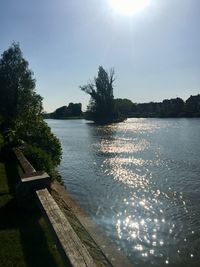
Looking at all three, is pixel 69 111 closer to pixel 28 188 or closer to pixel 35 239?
pixel 28 188

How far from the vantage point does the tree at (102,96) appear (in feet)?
306

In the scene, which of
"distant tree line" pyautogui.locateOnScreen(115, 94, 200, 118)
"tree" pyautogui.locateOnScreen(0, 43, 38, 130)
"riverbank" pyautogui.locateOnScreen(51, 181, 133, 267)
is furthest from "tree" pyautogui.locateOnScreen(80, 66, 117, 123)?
"riverbank" pyautogui.locateOnScreen(51, 181, 133, 267)

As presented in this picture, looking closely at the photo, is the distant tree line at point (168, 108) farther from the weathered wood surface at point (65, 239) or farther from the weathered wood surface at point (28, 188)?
the weathered wood surface at point (65, 239)

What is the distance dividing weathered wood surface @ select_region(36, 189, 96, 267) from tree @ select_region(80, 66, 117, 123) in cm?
8653

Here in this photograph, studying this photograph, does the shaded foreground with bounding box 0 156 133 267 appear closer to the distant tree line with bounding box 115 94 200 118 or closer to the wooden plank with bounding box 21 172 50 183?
the wooden plank with bounding box 21 172 50 183

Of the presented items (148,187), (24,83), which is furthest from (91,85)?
(148,187)

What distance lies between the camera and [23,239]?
7594mm

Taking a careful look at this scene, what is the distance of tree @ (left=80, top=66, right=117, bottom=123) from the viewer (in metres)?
93.4

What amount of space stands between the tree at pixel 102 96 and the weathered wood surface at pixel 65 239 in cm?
8653

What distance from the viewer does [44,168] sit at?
14.2m

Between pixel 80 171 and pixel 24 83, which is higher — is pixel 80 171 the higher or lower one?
the lower one

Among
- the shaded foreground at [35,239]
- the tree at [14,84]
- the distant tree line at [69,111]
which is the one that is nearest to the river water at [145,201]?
the shaded foreground at [35,239]

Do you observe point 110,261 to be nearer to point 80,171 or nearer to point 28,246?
point 28,246

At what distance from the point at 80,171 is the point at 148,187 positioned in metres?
5.93
